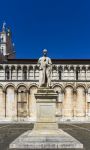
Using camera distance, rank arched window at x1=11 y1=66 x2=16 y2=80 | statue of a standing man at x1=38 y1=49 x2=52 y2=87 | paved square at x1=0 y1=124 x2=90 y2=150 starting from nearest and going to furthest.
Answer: paved square at x1=0 y1=124 x2=90 y2=150
statue of a standing man at x1=38 y1=49 x2=52 y2=87
arched window at x1=11 y1=66 x2=16 y2=80

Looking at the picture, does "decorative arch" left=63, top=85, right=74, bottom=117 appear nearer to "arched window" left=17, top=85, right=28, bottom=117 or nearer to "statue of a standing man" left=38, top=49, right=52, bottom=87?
"arched window" left=17, top=85, right=28, bottom=117

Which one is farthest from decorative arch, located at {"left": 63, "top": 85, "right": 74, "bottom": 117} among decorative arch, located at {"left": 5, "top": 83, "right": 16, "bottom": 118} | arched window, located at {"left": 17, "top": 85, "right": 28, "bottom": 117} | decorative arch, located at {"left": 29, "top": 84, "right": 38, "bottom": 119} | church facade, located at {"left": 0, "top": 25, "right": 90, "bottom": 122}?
decorative arch, located at {"left": 5, "top": 83, "right": 16, "bottom": 118}

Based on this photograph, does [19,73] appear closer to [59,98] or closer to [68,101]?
[59,98]

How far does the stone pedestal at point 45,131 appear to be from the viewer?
62.1 ft

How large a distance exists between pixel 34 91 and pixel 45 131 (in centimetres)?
4832

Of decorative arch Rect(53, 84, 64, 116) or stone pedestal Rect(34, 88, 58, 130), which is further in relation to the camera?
decorative arch Rect(53, 84, 64, 116)

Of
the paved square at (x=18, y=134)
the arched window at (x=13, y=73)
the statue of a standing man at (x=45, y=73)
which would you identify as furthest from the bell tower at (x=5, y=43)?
the statue of a standing man at (x=45, y=73)

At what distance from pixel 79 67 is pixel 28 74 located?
1003 cm

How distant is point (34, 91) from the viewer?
227 ft

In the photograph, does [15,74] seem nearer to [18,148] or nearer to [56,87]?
[56,87]

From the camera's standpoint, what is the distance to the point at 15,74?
71188 mm

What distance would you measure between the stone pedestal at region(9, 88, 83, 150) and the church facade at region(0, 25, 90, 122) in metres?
46.6

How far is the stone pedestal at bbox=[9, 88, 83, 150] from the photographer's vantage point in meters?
18.9

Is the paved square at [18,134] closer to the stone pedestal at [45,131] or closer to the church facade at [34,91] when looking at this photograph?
the stone pedestal at [45,131]
